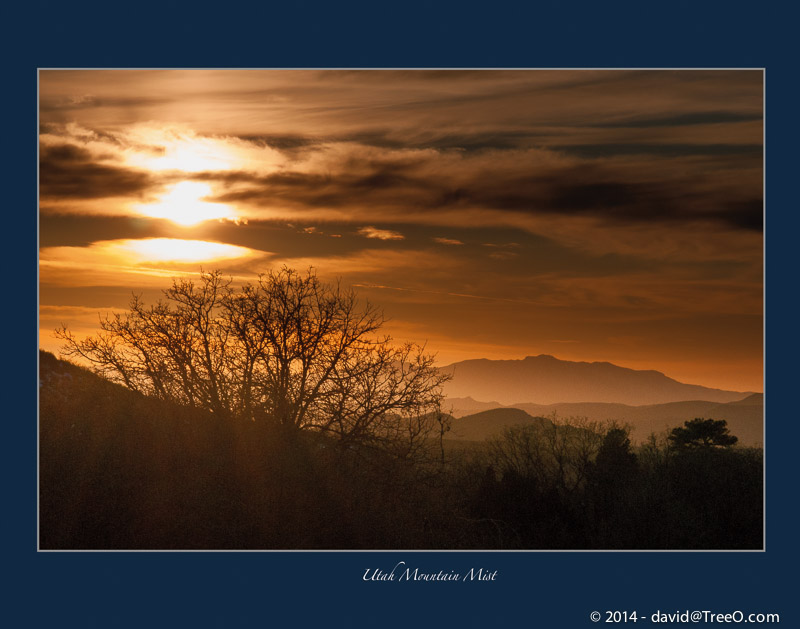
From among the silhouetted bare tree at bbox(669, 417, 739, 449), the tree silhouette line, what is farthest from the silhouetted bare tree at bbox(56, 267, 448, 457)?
the silhouetted bare tree at bbox(669, 417, 739, 449)

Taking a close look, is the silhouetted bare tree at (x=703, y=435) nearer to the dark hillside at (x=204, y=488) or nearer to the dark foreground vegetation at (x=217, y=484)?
the dark foreground vegetation at (x=217, y=484)

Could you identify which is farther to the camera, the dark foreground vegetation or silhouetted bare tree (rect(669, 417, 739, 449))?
silhouetted bare tree (rect(669, 417, 739, 449))

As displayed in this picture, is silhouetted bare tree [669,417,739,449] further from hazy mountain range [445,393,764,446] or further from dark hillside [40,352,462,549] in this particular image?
dark hillside [40,352,462,549]

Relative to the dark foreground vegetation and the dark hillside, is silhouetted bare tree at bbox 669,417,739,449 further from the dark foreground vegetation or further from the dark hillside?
the dark hillside

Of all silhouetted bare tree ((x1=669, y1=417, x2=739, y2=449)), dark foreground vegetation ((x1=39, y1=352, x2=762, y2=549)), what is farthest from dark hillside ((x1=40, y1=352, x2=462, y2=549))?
silhouetted bare tree ((x1=669, y1=417, x2=739, y2=449))

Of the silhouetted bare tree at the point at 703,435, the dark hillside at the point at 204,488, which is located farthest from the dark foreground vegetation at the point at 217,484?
the silhouetted bare tree at the point at 703,435

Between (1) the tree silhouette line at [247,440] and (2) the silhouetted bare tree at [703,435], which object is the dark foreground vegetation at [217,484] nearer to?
(1) the tree silhouette line at [247,440]

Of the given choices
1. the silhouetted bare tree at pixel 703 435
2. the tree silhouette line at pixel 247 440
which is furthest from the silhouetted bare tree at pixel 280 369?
the silhouetted bare tree at pixel 703 435

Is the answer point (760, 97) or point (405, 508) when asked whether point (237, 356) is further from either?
point (760, 97)

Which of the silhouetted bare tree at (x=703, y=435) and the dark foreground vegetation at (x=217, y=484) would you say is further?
the silhouetted bare tree at (x=703, y=435)

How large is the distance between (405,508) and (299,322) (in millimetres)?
3399

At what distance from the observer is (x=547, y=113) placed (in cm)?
1116

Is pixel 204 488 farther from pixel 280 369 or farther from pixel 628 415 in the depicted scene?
pixel 628 415

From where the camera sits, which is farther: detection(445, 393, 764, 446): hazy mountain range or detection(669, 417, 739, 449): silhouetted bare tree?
detection(669, 417, 739, 449): silhouetted bare tree
